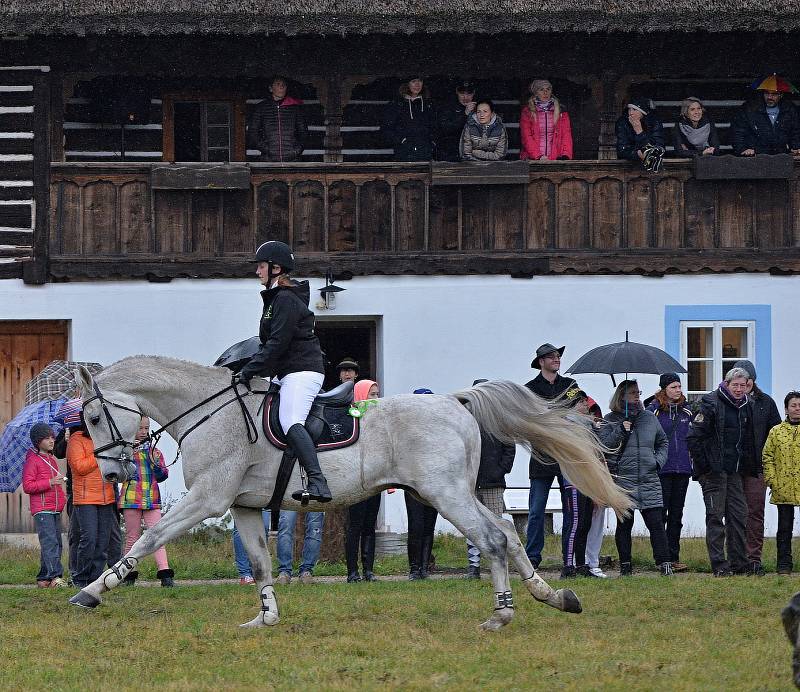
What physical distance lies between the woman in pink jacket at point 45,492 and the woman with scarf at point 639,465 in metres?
5.36

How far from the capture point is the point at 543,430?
34.6 feet

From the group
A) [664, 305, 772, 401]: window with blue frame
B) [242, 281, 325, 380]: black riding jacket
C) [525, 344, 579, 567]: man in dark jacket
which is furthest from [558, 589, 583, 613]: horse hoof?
[664, 305, 772, 401]: window with blue frame

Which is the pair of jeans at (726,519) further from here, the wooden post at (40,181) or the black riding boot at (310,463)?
the wooden post at (40,181)

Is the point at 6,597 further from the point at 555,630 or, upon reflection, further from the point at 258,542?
the point at 555,630

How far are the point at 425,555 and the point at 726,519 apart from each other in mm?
2937

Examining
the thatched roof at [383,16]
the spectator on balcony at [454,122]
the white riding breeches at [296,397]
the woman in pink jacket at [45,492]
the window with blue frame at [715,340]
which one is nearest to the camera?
the white riding breeches at [296,397]

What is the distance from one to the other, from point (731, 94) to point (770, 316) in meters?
3.38

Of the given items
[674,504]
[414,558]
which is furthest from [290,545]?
[674,504]

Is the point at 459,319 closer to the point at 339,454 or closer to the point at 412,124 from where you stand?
the point at 412,124

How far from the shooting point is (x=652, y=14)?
1730cm

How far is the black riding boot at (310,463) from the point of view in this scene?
392 inches

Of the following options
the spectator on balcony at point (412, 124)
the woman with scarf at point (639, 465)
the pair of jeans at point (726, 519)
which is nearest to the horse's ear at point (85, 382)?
the woman with scarf at point (639, 465)

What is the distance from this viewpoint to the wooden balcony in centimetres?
1772

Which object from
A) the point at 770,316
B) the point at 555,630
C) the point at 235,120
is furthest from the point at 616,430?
the point at 235,120
